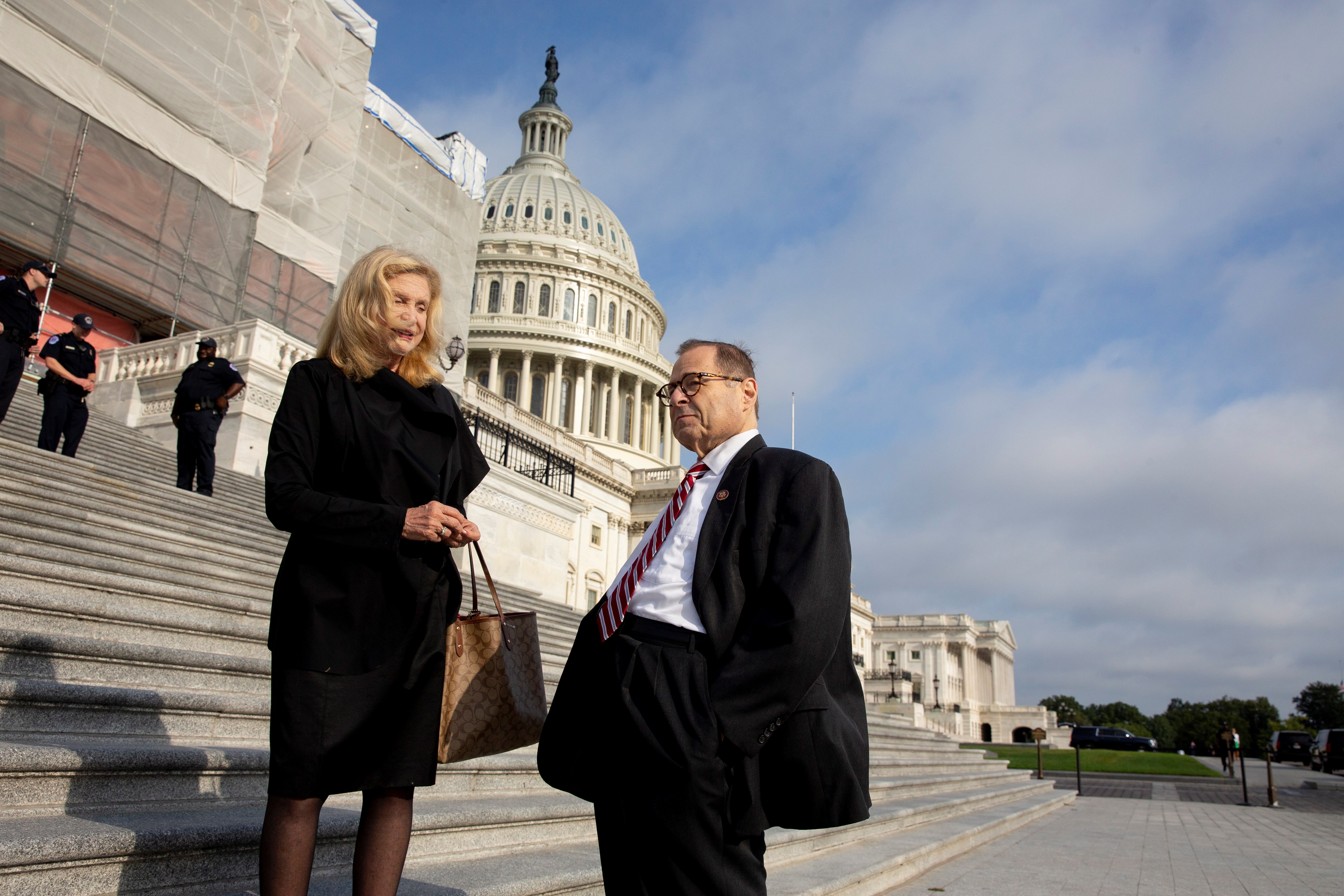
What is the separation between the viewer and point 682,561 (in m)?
2.28

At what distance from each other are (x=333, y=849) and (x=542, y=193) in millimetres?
79436

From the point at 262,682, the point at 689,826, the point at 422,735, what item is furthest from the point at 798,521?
the point at 262,682

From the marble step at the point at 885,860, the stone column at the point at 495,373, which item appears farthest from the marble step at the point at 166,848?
the stone column at the point at 495,373

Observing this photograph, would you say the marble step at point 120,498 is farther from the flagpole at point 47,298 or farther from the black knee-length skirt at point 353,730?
the flagpole at point 47,298

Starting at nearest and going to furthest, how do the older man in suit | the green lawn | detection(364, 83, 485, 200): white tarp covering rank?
the older man in suit → the green lawn → detection(364, 83, 485, 200): white tarp covering

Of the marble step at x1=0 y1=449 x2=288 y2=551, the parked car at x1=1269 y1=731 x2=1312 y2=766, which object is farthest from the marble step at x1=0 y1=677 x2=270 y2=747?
the parked car at x1=1269 y1=731 x2=1312 y2=766

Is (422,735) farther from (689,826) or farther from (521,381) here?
(521,381)

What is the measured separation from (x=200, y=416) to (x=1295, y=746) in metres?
54.1

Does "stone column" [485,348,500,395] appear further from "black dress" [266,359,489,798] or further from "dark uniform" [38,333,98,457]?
"black dress" [266,359,489,798]

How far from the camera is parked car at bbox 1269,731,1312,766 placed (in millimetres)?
45562

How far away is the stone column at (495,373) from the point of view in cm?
6462

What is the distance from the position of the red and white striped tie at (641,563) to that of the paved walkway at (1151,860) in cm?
423

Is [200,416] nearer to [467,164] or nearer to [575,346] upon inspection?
[467,164]

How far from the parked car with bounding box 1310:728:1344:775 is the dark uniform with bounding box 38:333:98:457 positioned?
37761mm
